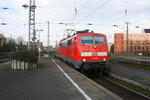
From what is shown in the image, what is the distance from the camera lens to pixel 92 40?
14.8 m

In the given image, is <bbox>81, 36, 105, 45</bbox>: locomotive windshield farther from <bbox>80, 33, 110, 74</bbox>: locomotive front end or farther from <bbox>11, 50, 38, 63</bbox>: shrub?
<bbox>11, 50, 38, 63</bbox>: shrub

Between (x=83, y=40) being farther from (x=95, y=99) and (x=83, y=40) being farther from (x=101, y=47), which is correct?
(x=95, y=99)

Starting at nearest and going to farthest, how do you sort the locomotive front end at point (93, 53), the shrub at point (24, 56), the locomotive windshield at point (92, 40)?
1. the locomotive front end at point (93, 53)
2. the locomotive windshield at point (92, 40)
3. the shrub at point (24, 56)

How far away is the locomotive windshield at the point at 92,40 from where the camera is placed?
14.6 meters

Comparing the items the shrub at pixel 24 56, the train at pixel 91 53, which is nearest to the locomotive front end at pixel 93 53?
the train at pixel 91 53

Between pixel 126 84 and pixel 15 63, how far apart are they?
334 inches

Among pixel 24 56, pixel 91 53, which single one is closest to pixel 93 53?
pixel 91 53

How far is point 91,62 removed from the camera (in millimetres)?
14117

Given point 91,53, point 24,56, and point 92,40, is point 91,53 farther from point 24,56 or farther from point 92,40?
point 24,56

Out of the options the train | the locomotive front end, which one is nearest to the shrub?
the train

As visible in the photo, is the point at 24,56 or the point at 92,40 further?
the point at 24,56

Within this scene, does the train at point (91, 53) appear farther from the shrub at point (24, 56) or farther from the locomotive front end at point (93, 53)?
the shrub at point (24, 56)

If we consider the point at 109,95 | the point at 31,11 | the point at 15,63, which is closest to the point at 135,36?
the point at 31,11

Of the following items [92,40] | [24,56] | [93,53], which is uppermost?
Answer: [92,40]
